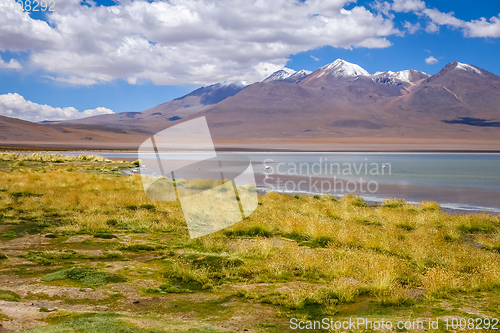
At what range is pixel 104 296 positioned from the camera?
5926 mm

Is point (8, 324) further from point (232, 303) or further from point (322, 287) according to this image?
point (322, 287)

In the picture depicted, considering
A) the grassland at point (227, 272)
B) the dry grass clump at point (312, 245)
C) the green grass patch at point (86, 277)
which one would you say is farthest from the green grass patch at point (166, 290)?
the green grass patch at point (86, 277)

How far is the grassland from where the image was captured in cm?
528

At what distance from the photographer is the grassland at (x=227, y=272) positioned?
17.3 feet

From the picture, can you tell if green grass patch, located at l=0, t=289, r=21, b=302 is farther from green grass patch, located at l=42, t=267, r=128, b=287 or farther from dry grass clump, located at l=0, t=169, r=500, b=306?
dry grass clump, located at l=0, t=169, r=500, b=306

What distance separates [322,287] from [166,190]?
44.9 ft

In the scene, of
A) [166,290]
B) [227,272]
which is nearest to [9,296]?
[166,290]

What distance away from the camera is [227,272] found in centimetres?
750

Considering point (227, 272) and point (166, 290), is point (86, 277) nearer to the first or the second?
point (166, 290)

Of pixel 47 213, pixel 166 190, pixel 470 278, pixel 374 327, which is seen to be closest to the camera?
pixel 374 327

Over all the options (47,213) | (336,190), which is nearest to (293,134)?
(336,190)

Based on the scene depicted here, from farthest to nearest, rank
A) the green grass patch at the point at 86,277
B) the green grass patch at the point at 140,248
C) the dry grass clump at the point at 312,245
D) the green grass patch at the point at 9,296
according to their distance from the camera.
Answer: the green grass patch at the point at 140,248, the dry grass clump at the point at 312,245, the green grass patch at the point at 86,277, the green grass patch at the point at 9,296

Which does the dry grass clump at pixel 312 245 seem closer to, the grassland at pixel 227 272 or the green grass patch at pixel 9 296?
the grassland at pixel 227 272

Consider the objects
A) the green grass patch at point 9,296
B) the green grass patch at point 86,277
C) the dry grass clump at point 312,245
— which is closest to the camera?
the green grass patch at point 9,296
